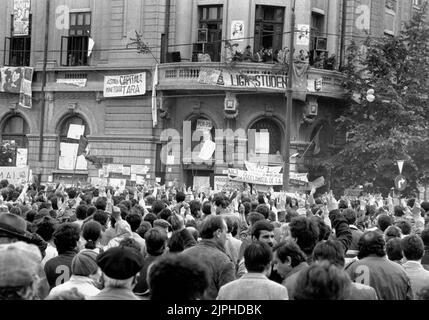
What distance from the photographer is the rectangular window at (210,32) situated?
37.4 m

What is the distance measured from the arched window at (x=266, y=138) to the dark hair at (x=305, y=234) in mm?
28153

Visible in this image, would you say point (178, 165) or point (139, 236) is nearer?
point (139, 236)

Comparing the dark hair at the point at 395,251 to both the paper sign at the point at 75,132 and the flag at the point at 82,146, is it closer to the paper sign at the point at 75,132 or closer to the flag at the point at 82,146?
the flag at the point at 82,146

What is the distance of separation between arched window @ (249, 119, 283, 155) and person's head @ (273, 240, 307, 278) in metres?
28.9

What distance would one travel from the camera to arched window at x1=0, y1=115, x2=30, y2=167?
4038 centimetres

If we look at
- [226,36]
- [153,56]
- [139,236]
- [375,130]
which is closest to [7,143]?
[153,56]

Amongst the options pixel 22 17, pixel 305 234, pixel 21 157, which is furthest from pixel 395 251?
pixel 22 17

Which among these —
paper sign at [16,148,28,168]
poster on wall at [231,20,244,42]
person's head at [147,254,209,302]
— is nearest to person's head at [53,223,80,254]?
person's head at [147,254,209,302]

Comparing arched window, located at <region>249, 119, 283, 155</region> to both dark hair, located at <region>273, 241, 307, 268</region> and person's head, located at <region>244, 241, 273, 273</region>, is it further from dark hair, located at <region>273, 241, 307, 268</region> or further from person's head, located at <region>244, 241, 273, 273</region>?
person's head, located at <region>244, 241, 273, 273</region>

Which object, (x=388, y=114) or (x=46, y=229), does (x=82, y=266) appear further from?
(x=388, y=114)

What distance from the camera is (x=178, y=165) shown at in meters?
37.2

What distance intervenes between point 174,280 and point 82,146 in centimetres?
3448

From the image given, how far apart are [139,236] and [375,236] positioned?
3353mm

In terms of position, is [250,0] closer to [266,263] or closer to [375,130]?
[375,130]
